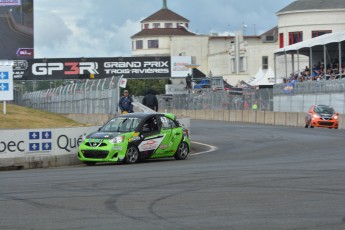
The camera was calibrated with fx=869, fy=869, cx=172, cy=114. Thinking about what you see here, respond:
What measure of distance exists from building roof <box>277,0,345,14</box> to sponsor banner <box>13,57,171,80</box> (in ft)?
55.3

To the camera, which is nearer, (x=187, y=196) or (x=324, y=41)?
(x=187, y=196)

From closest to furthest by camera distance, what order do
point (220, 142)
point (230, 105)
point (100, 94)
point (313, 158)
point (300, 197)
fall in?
point (300, 197) < point (313, 158) < point (220, 142) < point (100, 94) < point (230, 105)

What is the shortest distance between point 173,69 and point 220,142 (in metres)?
44.1

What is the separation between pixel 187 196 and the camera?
43.7 ft

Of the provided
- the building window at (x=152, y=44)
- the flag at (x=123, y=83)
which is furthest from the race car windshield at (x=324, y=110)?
the building window at (x=152, y=44)

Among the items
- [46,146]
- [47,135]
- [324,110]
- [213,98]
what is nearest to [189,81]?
[213,98]

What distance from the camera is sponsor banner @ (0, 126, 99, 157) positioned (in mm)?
22188

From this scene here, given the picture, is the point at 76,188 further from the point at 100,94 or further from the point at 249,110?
the point at 249,110

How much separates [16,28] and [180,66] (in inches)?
1266

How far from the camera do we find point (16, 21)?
145ft

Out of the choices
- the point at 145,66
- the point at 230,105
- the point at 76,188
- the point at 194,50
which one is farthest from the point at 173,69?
Answer: the point at 76,188

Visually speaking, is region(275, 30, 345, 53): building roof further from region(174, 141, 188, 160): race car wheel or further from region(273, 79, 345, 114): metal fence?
region(174, 141, 188, 160): race car wheel

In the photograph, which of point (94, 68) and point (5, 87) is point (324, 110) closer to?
point (5, 87)

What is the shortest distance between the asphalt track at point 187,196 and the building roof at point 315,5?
62.6 meters
